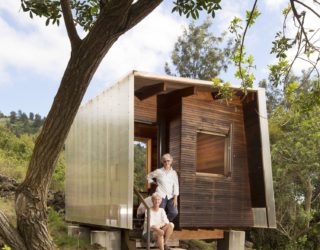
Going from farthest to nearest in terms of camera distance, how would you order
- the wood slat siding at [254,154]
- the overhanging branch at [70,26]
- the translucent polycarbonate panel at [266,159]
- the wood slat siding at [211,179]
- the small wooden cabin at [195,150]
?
the wood slat siding at [254,154] < the translucent polycarbonate panel at [266,159] < the wood slat siding at [211,179] < the small wooden cabin at [195,150] < the overhanging branch at [70,26]

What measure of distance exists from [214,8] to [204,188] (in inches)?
225

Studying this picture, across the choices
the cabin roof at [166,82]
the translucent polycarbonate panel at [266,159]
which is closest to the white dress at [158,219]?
the cabin roof at [166,82]

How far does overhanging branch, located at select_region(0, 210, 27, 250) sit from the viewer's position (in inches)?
160

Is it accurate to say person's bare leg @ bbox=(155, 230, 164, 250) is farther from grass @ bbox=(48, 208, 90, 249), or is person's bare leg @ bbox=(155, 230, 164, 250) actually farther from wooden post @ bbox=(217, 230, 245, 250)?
wooden post @ bbox=(217, 230, 245, 250)

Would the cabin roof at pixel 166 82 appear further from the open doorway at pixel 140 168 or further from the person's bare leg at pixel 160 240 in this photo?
the open doorway at pixel 140 168

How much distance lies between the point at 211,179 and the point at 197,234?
1052mm

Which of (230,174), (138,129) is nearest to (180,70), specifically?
(138,129)

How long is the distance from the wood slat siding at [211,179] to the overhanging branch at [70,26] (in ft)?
17.9

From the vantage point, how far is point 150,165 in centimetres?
1252

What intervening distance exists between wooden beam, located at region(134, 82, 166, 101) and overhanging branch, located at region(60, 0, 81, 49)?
5.06 metres

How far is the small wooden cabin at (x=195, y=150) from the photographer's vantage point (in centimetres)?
912

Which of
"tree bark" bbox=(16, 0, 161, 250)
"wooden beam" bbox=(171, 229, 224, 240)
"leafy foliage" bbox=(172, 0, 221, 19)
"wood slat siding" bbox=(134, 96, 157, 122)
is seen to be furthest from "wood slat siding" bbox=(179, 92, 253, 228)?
"tree bark" bbox=(16, 0, 161, 250)

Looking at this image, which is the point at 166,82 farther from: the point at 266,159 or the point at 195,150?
the point at 266,159

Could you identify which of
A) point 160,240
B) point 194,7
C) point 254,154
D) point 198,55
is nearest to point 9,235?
point 194,7
